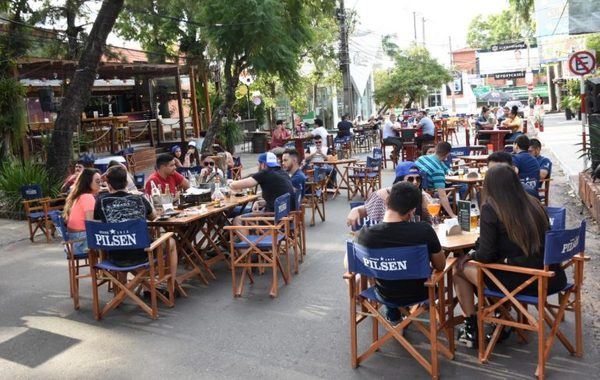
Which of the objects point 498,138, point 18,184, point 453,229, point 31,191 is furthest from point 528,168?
point 18,184

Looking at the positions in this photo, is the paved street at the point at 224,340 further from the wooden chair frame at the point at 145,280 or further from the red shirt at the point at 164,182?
the red shirt at the point at 164,182

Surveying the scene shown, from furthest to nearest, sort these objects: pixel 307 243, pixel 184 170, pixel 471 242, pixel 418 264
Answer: pixel 184 170
pixel 307 243
pixel 471 242
pixel 418 264

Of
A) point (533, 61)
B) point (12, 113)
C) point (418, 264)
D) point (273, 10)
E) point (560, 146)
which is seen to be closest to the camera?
point (418, 264)

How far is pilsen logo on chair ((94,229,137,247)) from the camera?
586 centimetres

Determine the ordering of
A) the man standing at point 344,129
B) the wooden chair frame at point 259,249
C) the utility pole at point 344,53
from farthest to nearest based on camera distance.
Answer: the utility pole at point 344,53
the man standing at point 344,129
the wooden chair frame at point 259,249

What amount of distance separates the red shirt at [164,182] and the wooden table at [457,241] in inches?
162

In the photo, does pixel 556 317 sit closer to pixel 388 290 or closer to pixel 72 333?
pixel 388 290

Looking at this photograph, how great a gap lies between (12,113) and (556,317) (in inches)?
525

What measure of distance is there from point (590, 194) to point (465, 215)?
16.6ft

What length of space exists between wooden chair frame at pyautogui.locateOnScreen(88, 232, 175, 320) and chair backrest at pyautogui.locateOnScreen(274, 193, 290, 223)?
1158 millimetres

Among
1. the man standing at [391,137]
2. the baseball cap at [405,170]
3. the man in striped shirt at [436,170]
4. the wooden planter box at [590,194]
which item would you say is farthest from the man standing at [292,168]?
the man standing at [391,137]

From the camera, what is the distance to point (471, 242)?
5.01 meters

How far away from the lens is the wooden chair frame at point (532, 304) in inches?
168

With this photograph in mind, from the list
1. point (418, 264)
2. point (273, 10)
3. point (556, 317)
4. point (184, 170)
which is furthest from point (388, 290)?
point (273, 10)
